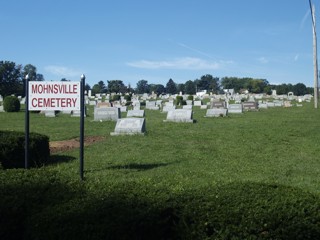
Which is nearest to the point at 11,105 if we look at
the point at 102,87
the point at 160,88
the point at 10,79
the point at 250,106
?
the point at 250,106

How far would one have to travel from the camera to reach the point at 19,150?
8766 mm

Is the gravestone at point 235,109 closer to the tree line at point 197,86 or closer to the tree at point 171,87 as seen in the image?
the tree line at point 197,86

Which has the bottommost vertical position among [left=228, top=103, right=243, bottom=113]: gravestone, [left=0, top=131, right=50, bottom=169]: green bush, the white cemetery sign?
[left=0, top=131, right=50, bottom=169]: green bush

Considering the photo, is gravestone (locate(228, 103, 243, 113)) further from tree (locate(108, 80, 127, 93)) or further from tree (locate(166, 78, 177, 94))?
tree (locate(166, 78, 177, 94))

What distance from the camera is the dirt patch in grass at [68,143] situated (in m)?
12.1

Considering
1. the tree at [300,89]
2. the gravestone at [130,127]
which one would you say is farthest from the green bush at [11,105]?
the tree at [300,89]

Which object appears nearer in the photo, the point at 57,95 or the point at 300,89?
the point at 57,95

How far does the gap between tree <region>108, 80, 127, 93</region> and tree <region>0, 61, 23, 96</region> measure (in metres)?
22.2

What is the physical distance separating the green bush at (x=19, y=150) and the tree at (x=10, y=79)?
219 ft

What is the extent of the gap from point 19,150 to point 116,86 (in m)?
89.3

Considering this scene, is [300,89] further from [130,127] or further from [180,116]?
[130,127]

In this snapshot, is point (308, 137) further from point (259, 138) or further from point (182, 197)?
point (182, 197)

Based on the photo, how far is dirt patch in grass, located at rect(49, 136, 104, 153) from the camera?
12.1 metres

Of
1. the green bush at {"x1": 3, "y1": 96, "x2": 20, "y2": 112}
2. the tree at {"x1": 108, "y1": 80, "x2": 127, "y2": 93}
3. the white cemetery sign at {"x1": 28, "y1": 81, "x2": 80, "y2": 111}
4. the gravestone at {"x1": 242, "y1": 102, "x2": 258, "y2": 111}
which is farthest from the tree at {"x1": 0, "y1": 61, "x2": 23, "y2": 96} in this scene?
the white cemetery sign at {"x1": 28, "y1": 81, "x2": 80, "y2": 111}
